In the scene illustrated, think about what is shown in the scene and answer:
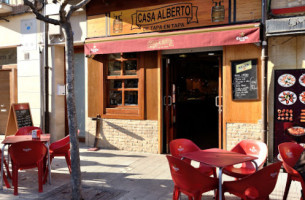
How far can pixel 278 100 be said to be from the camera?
19.5ft

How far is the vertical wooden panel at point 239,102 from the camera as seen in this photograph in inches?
244

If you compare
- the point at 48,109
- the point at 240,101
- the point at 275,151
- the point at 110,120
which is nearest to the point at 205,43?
the point at 240,101

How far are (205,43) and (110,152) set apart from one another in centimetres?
356

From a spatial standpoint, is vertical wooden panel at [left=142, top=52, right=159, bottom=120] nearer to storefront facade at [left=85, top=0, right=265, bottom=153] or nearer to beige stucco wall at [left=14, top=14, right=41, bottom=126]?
storefront facade at [left=85, top=0, right=265, bottom=153]

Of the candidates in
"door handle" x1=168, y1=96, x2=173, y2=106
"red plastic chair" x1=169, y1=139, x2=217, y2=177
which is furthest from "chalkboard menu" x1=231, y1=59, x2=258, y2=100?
"red plastic chair" x1=169, y1=139, x2=217, y2=177

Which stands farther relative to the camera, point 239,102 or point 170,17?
point 170,17

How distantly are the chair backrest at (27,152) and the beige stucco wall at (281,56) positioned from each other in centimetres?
435

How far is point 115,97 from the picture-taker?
26.3 ft

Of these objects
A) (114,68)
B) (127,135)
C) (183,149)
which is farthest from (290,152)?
(114,68)

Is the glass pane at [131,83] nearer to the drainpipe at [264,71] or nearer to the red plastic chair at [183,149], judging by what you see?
the drainpipe at [264,71]

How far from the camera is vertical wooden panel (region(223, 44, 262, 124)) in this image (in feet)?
20.4

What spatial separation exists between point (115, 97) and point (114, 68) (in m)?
0.77

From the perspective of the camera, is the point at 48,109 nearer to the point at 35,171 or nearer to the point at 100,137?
the point at 100,137

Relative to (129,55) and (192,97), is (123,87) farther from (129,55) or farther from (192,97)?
(192,97)
